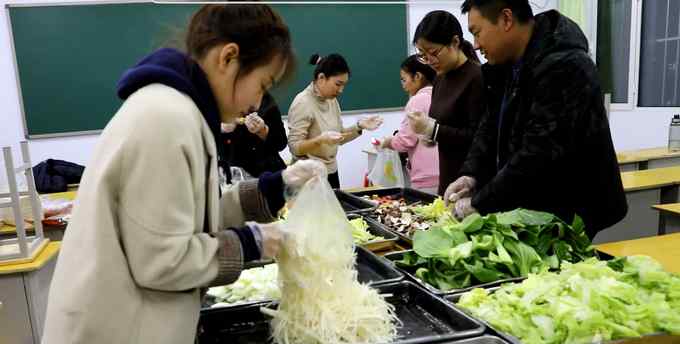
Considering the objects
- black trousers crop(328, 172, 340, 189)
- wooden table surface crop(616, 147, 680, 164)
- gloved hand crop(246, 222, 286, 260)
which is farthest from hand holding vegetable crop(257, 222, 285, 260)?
wooden table surface crop(616, 147, 680, 164)

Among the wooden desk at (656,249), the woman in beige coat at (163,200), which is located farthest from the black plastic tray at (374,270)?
the wooden desk at (656,249)

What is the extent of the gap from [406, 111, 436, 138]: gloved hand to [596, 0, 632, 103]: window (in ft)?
13.4

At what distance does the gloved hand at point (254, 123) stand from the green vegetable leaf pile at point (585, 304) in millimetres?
2200

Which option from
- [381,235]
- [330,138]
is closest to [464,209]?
[381,235]

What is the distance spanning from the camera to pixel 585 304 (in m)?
1.32

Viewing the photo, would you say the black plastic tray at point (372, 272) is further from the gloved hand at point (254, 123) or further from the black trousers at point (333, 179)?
the black trousers at point (333, 179)

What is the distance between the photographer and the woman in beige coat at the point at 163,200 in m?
0.95

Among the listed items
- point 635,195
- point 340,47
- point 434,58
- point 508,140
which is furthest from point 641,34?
point 508,140

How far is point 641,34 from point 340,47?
3.33m

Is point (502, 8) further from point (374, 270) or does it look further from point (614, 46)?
point (614, 46)

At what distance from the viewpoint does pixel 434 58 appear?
2.79 metres

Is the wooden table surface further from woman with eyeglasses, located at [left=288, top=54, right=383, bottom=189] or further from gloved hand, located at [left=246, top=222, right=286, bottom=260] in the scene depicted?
gloved hand, located at [left=246, top=222, right=286, bottom=260]

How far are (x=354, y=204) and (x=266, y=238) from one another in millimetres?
1774

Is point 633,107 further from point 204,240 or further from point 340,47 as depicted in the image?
point 204,240
